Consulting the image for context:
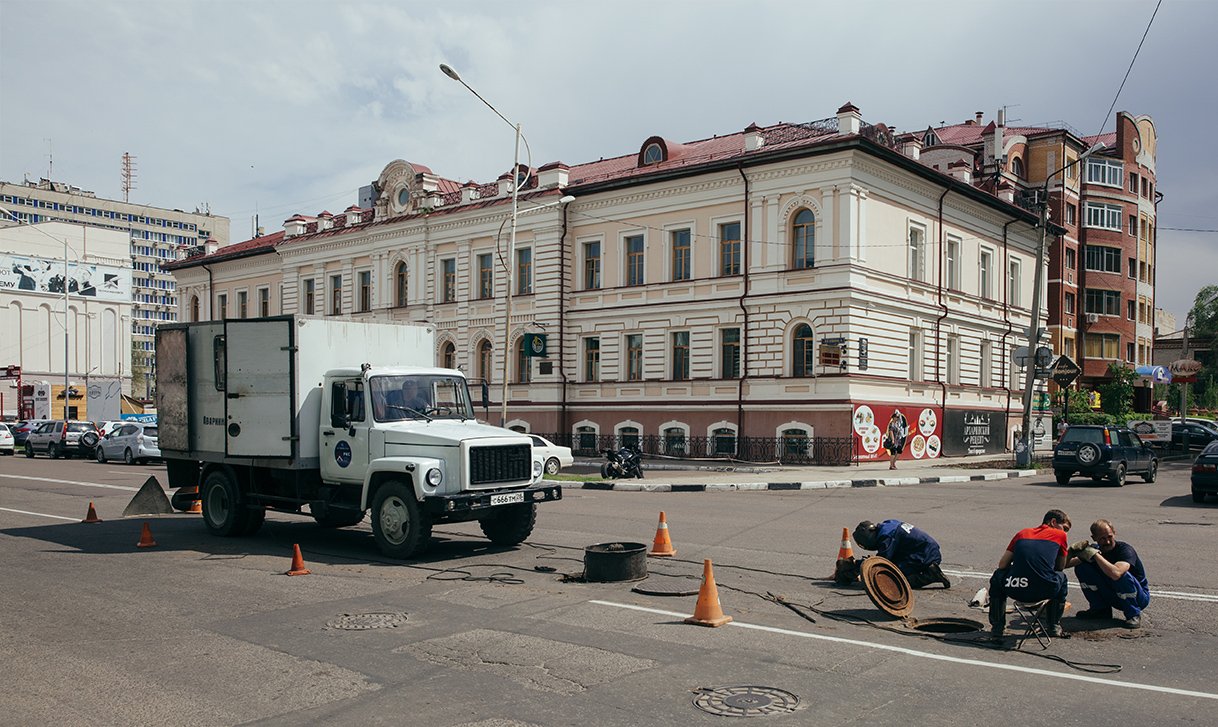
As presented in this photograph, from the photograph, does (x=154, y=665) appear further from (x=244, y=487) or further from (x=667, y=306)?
(x=667, y=306)

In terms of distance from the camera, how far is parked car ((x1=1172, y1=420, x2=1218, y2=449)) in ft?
146

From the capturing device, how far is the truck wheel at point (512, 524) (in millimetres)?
13828

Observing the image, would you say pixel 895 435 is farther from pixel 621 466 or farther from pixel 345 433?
pixel 345 433

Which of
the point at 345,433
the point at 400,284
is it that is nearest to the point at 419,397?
the point at 345,433

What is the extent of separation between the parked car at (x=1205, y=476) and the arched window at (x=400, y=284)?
33.6 metres

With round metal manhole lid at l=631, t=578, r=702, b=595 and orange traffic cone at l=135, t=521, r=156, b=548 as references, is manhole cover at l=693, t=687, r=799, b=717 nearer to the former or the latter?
round metal manhole lid at l=631, t=578, r=702, b=595

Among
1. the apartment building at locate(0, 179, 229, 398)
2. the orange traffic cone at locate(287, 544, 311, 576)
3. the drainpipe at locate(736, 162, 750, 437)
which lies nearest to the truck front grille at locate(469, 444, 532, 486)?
the orange traffic cone at locate(287, 544, 311, 576)

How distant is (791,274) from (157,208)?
135681mm

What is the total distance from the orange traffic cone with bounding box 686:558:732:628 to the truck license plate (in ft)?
13.7

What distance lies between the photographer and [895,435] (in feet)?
108

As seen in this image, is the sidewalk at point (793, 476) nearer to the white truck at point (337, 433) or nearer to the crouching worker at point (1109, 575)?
the white truck at point (337, 433)

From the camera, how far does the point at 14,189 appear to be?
12662 centimetres

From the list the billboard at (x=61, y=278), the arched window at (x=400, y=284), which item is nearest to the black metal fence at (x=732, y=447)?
the arched window at (x=400, y=284)

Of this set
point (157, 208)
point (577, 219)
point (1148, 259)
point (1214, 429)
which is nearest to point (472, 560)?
point (577, 219)
